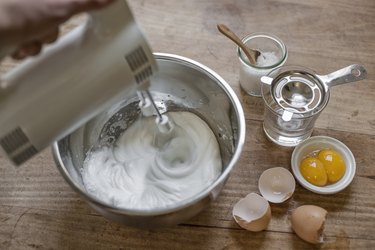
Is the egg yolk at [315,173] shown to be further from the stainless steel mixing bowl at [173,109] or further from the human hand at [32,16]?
the human hand at [32,16]

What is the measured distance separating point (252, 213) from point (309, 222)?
10 cm

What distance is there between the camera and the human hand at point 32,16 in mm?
564

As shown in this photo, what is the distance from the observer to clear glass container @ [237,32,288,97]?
0.96 m

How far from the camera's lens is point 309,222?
0.82 m

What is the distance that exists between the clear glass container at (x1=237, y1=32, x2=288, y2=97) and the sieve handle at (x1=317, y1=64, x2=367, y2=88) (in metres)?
0.10

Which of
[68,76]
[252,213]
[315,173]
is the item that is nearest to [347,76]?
[315,173]

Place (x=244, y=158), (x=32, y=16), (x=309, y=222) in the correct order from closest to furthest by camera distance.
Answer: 1. (x=32, y=16)
2. (x=309, y=222)
3. (x=244, y=158)

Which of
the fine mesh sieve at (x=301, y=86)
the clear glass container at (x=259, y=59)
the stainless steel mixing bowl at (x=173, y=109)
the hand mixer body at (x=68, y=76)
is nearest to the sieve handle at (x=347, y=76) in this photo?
the fine mesh sieve at (x=301, y=86)

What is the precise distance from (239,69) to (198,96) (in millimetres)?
140

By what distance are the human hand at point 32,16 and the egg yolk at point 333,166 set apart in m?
0.53

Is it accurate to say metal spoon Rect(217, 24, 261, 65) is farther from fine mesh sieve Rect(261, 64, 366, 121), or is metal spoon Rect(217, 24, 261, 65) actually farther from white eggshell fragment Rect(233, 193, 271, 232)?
white eggshell fragment Rect(233, 193, 271, 232)

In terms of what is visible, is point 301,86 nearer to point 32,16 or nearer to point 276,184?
point 276,184

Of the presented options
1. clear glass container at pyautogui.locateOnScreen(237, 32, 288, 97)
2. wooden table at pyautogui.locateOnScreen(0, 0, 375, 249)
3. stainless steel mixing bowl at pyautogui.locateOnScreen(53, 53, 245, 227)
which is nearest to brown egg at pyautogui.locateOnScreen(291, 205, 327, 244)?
wooden table at pyautogui.locateOnScreen(0, 0, 375, 249)

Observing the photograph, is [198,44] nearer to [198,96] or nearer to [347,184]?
[198,96]
